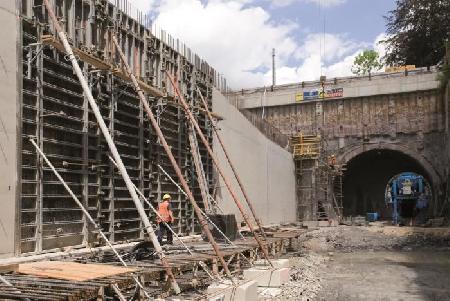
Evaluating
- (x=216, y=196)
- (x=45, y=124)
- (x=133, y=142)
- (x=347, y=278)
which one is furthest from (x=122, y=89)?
(x=347, y=278)

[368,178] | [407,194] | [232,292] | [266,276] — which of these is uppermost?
[368,178]

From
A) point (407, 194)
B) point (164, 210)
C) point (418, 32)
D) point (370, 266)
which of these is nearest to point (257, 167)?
point (370, 266)

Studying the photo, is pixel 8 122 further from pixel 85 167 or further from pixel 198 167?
pixel 198 167

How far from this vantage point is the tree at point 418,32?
39.7 meters

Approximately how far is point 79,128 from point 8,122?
2302 millimetres

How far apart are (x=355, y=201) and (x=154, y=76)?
29562 mm

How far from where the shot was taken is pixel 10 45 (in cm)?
950

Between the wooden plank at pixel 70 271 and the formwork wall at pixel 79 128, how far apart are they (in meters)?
1.60

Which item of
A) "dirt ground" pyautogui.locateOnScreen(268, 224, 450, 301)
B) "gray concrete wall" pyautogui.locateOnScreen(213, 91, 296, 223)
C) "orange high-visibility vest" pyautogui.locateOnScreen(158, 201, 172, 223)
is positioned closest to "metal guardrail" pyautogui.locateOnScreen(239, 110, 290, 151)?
"gray concrete wall" pyautogui.locateOnScreen(213, 91, 296, 223)

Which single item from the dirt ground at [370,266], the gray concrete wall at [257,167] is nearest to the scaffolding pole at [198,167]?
the gray concrete wall at [257,167]

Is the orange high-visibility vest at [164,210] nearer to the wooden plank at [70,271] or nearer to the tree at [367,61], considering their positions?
the wooden plank at [70,271]

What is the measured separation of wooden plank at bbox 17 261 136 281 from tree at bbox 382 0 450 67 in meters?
37.4

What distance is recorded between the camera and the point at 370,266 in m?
17.8

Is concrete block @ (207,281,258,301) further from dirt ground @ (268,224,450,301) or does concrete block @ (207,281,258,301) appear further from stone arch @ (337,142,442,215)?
stone arch @ (337,142,442,215)
